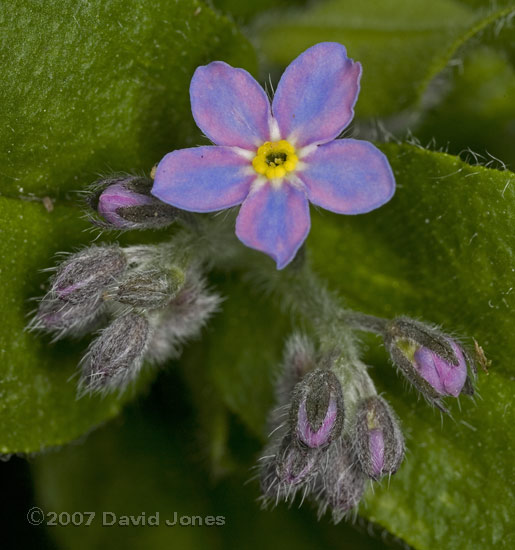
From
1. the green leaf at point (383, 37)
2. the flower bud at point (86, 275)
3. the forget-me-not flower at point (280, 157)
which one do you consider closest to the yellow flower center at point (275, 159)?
the forget-me-not flower at point (280, 157)

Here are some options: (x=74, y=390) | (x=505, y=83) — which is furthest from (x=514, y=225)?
(x=74, y=390)

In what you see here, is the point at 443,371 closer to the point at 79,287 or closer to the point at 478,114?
the point at 79,287

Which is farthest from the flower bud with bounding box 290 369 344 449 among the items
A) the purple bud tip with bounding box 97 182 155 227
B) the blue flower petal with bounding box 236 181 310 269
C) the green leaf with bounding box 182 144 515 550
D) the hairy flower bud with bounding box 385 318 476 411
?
the purple bud tip with bounding box 97 182 155 227

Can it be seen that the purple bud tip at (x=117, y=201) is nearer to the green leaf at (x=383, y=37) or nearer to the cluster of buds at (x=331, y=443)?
the cluster of buds at (x=331, y=443)

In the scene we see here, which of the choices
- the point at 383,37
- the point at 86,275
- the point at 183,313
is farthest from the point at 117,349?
the point at 383,37

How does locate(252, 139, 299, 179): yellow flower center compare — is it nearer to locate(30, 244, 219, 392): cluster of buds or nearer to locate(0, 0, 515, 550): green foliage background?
locate(30, 244, 219, 392): cluster of buds

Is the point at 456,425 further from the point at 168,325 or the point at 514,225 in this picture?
the point at 168,325
